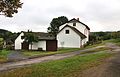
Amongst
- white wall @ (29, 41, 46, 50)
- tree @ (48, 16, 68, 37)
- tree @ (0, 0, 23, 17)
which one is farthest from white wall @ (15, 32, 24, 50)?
tree @ (0, 0, 23, 17)

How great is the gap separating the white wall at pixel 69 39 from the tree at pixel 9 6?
43386 millimetres

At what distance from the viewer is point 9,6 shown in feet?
63.2

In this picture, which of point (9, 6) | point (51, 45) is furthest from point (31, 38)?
point (9, 6)

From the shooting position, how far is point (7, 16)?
1983 centimetres

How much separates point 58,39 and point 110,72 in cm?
4845

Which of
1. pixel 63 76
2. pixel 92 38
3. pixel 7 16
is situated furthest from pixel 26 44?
pixel 63 76

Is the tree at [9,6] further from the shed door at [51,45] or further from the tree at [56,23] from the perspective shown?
the tree at [56,23]

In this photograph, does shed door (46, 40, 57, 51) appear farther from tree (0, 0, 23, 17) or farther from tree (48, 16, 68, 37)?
tree (48, 16, 68, 37)

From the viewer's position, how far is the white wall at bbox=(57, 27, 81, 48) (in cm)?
6253

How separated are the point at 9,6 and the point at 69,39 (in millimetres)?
44527

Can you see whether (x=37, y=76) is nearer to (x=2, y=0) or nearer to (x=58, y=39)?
(x=2, y=0)

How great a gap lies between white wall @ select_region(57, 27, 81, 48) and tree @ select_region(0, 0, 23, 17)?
43386 mm

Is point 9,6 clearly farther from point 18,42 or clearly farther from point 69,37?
point 18,42

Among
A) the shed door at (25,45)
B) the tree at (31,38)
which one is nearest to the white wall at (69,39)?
the tree at (31,38)
